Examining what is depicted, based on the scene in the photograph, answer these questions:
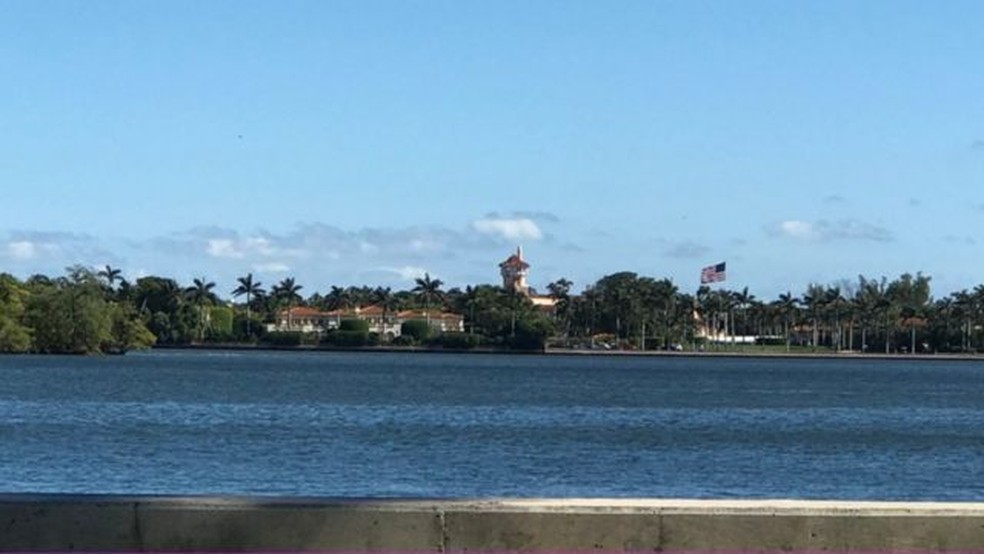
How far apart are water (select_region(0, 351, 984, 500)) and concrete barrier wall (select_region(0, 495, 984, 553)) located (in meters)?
20.8

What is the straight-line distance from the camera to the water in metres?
39.9

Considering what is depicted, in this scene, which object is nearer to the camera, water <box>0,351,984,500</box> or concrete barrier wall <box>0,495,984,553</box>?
concrete barrier wall <box>0,495,984,553</box>

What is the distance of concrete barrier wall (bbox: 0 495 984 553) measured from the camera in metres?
13.0

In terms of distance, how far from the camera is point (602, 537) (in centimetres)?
1318

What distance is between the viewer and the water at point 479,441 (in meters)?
39.9

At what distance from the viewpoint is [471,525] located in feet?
43.3

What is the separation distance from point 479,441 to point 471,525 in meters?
42.7

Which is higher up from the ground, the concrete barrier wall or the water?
the concrete barrier wall

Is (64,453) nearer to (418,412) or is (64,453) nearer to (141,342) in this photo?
(418,412)

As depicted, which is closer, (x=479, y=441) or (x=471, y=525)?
(x=471, y=525)

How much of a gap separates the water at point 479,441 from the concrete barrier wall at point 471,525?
20.8 m

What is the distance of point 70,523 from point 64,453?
118 ft

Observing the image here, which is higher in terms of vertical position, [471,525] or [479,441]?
[471,525]

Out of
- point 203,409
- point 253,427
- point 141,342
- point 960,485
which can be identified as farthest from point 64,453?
point 141,342
